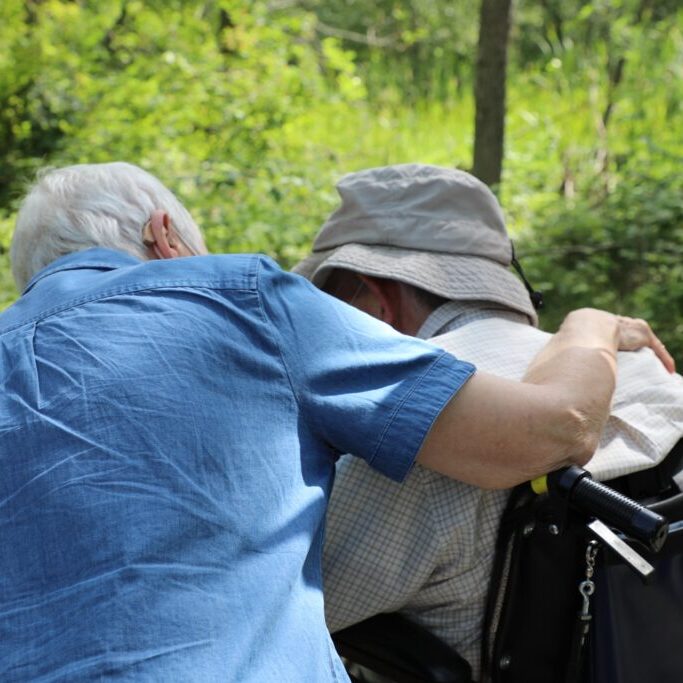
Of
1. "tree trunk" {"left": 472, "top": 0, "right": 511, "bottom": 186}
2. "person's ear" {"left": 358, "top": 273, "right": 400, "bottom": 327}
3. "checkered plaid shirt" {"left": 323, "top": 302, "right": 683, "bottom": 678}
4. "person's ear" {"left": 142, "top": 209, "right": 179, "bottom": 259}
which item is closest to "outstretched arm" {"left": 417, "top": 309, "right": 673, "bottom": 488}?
"checkered plaid shirt" {"left": 323, "top": 302, "right": 683, "bottom": 678}

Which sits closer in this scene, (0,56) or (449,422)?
(449,422)

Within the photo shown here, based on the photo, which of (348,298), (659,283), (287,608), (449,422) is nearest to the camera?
(287,608)

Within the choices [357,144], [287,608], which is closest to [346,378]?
[287,608]

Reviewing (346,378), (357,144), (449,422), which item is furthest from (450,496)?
(357,144)

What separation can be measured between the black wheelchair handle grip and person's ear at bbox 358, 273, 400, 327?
63cm

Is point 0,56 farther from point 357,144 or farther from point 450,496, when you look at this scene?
point 450,496

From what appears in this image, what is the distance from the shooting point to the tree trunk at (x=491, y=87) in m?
4.45

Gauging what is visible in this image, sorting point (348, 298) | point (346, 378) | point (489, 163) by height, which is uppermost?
point (346, 378)

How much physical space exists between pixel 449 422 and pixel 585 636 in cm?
48

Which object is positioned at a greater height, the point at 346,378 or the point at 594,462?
the point at 346,378

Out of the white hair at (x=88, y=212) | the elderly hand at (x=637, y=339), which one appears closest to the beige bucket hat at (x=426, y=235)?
the elderly hand at (x=637, y=339)

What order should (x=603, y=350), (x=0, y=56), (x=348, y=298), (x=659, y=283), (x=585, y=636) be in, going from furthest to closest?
(x=0, y=56) < (x=659, y=283) < (x=348, y=298) < (x=603, y=350) < (x=585, y=636)

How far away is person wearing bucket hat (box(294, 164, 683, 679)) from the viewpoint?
169cm

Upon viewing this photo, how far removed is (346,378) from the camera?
1.42 metres
